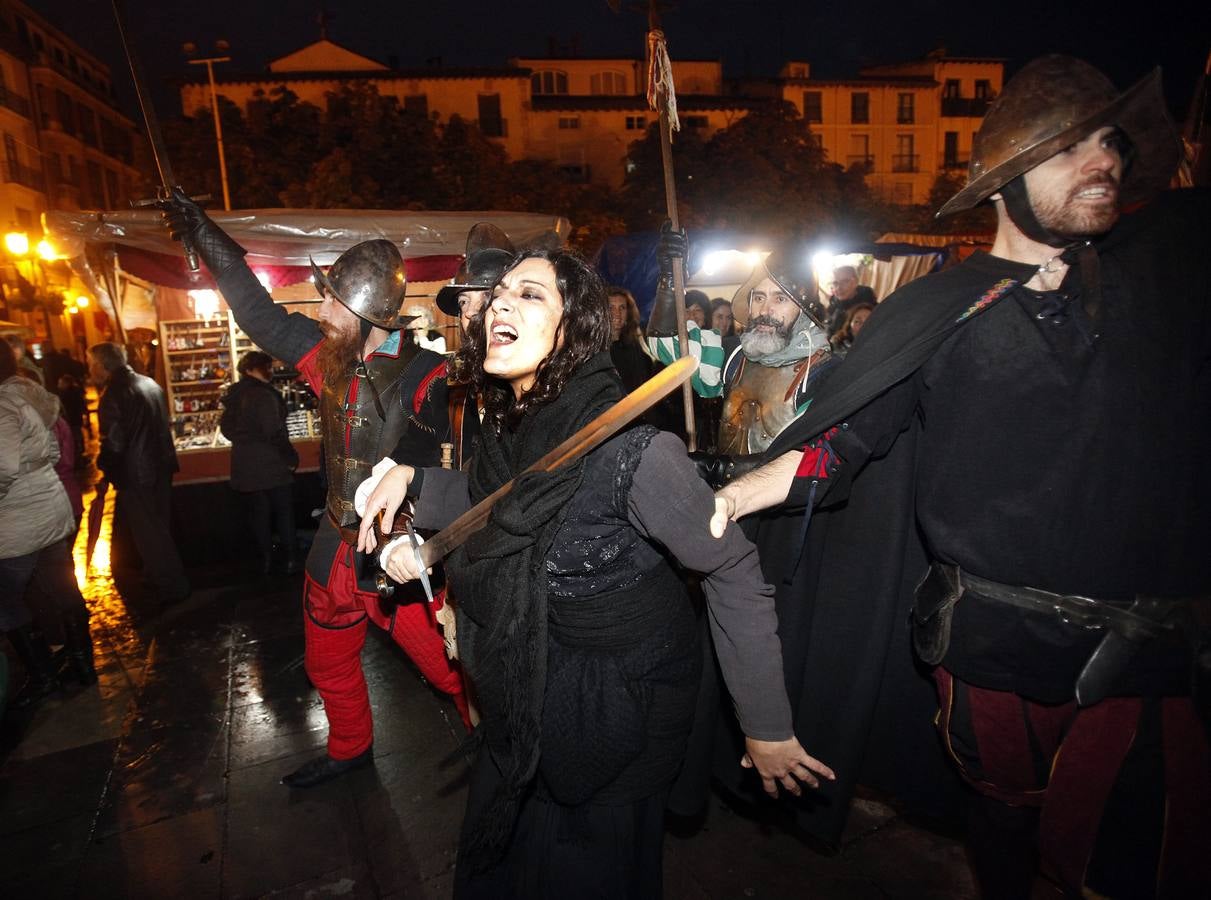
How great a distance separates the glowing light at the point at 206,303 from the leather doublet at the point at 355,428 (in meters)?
7.01

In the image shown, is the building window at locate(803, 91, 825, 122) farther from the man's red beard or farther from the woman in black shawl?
the woman in black shawl

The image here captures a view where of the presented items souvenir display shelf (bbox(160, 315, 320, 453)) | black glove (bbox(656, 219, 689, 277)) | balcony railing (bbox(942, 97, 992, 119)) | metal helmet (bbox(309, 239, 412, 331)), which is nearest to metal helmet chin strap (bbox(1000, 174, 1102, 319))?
black glove (bbox(656, 219, 689, 277))

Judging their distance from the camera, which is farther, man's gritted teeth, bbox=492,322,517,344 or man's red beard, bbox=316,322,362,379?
→ man's red beard, bbox=316,322,362,379

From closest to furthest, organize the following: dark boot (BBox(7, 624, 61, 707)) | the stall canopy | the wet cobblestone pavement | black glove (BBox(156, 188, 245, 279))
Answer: the wet cobblestone pavement → black glove (BBox(156, 188, 245, 279)) → dark boot (BBox(7, 624, 61, 707)) → the stall canopy

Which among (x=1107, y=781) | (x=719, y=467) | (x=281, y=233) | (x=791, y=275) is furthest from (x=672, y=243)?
(x=281, y=233)

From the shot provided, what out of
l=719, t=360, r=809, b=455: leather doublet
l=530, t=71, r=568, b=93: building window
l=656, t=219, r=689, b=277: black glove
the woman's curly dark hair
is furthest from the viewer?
l=530, t=71, r=568, b=93: building window

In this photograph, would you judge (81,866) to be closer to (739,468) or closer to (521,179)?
(739,468)

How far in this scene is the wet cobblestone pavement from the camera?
2.77 meters

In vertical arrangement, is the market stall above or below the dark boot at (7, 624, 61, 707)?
above

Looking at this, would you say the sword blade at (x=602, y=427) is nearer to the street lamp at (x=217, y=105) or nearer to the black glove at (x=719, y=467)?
the black glove at (x=719, y=467)

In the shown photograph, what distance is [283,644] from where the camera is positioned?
519 centimetres

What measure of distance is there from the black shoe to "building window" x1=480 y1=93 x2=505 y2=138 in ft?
128

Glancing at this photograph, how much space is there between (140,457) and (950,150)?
52915 mm

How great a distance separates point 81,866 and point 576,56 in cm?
4920
